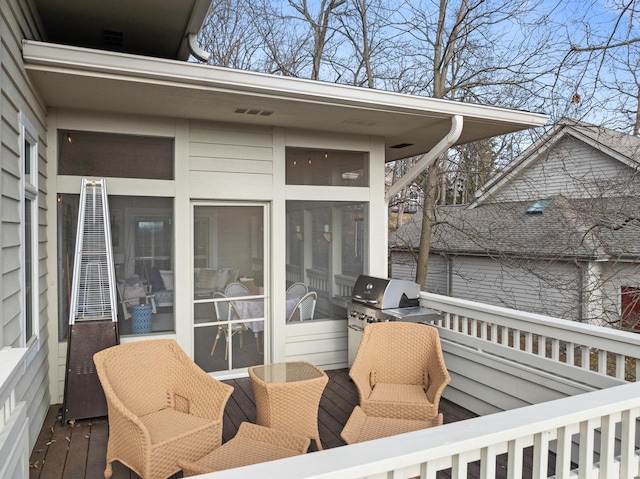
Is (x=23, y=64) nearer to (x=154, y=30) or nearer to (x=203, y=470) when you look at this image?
(x=154, y=30)

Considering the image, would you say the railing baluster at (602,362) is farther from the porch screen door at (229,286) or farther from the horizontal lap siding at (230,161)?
the horizontal lap siding at (230,161)

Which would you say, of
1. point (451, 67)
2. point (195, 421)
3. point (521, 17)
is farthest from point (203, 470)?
point (451, 67)

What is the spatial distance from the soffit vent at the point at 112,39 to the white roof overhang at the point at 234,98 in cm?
79

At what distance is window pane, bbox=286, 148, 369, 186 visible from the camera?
16.0ft

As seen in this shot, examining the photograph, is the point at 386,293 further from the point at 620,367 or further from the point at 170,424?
the point at 170,424

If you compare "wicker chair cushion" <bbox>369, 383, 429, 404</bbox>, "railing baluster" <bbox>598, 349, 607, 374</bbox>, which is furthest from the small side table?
"railing baluster" <bbox>598, 349, 607, 374</bbox>

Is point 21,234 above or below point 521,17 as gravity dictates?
below

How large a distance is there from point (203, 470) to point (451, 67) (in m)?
10.0

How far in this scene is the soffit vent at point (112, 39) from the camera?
14.0 feet

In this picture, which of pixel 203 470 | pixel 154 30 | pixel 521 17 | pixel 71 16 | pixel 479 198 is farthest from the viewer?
pixel 479 198

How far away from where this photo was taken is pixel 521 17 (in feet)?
28.3

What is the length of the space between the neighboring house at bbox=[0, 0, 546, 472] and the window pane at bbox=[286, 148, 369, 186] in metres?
0.01

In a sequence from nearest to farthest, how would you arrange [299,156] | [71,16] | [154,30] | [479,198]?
[71,16] < [154,30] < [299,156] < [479,198]

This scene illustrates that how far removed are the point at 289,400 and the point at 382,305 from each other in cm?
160
